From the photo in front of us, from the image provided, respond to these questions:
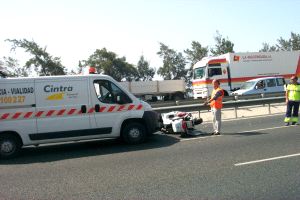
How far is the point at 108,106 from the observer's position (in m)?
9.83

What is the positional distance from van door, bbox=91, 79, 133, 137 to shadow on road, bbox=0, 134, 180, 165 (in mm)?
539

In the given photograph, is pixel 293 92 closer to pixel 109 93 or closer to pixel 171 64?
pixel 109 93

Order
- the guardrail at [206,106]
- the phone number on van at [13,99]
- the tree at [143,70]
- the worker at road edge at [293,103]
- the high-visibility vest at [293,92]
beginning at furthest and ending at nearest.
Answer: the tree at [143,70] → the guardrail at [206,106] → the high-visibility vest at [293,92] → the worker at road edge at [293,103] → the phone number on van at [13,99]

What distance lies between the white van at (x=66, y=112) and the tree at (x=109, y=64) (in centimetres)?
4504

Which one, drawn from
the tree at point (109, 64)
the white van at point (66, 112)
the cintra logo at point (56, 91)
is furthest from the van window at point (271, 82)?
the tree at point (109, 64)

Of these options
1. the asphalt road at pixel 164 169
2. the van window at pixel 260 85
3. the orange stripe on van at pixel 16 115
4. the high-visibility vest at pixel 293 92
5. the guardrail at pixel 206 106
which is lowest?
the asphalt road at pixel 164 169

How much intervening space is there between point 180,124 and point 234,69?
59.8 ft

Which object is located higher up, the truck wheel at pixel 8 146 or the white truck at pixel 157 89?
the white truck at pixel 157 89

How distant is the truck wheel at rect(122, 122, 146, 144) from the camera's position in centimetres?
1000

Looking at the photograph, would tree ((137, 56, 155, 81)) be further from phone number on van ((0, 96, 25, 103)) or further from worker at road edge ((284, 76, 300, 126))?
phone number on van ((0, 96, 25, 103))

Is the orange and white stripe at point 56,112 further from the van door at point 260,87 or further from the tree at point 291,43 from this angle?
the tree at point 291,43

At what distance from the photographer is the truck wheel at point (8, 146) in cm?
905

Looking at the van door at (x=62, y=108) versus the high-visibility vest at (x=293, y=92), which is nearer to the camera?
the van door at (x=62, y=108)

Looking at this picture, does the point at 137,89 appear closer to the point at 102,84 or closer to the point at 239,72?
the point at 239,72
